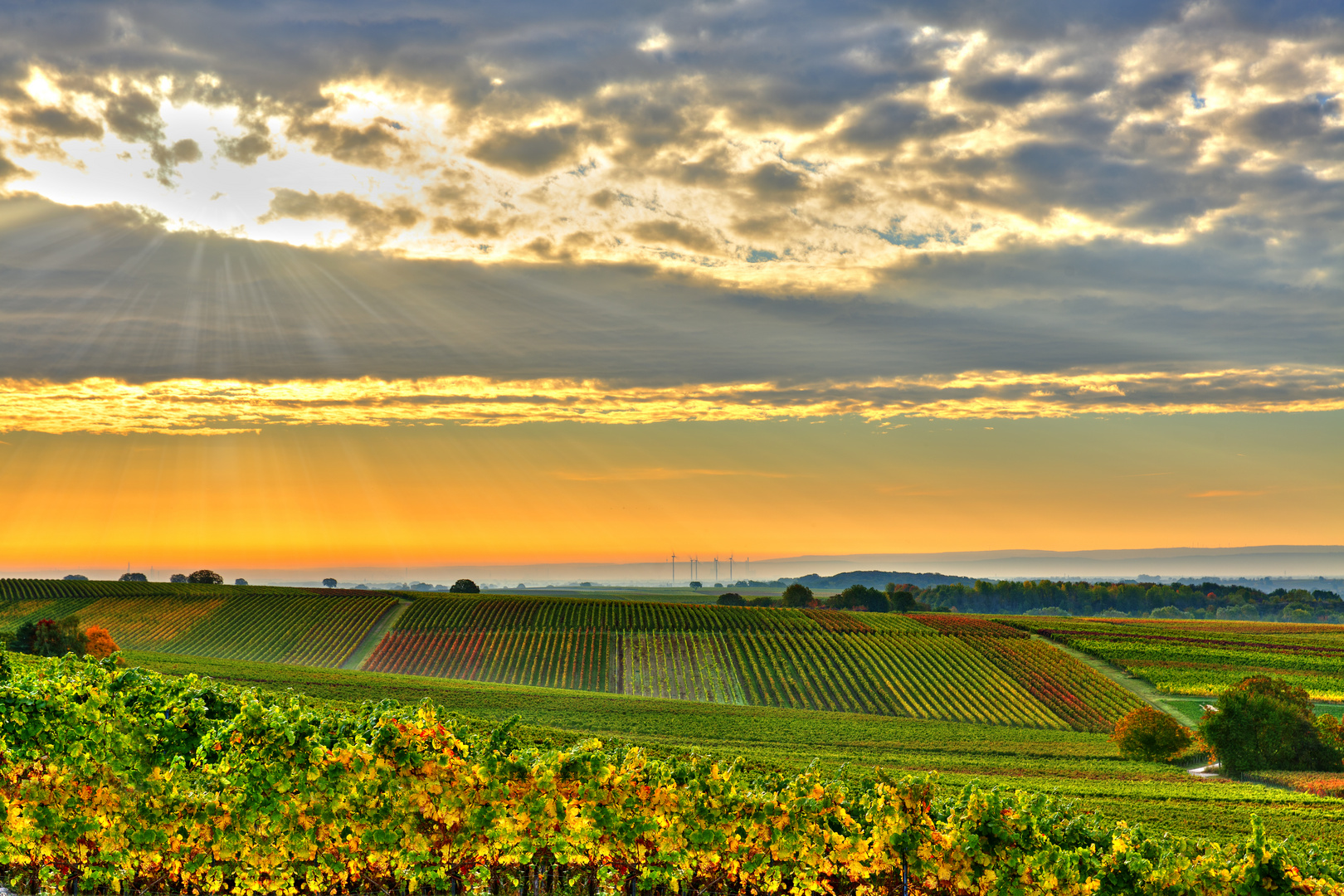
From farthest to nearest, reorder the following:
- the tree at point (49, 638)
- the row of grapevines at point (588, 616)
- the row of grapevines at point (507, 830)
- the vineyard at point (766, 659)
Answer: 1. the row of grapevines at point (588, 616)
2. the vineyard at point (766, 659)
3. the tree at point (49, 638)
4. the row of grapevines at point (507, 830)

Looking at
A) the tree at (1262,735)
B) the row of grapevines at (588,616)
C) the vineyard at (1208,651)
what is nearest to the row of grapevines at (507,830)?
the tree at (1262,735)

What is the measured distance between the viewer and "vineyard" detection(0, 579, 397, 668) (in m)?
121

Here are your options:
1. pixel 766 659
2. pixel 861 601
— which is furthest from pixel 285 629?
pixel 861 601

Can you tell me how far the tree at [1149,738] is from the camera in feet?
255

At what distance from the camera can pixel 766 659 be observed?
378 feet

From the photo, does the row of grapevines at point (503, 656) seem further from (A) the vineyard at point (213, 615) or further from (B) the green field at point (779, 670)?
(A) the vineyard at point (213, 615)

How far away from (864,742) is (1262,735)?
34.4 metres

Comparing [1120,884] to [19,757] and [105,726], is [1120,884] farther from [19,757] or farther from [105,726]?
[19,757]

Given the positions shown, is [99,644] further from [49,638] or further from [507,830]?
[507,830]

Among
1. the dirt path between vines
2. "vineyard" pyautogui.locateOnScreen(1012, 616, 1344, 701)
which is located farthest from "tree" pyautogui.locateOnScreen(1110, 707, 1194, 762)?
the dirt path between vines

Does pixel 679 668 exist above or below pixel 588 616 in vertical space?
below

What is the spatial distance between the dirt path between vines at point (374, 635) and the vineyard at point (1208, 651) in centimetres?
10109

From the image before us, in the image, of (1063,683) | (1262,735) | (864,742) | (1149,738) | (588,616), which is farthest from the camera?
Answer: (588,616)

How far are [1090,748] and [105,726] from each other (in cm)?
8580
